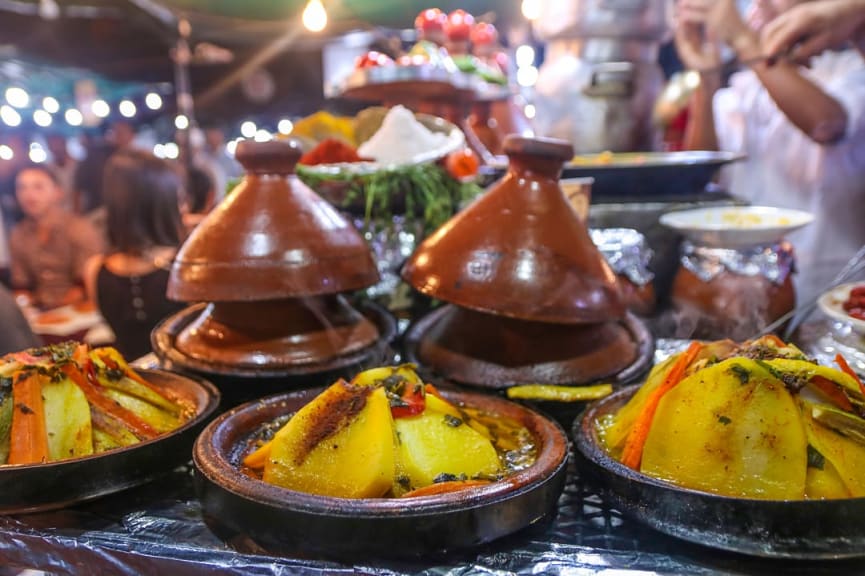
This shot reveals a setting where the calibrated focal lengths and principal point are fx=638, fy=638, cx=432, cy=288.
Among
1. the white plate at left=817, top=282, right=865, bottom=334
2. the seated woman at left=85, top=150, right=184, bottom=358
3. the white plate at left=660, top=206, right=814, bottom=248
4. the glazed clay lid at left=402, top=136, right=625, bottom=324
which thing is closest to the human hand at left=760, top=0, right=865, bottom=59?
the white plate at left=660, top=206, right=814, bottom=248

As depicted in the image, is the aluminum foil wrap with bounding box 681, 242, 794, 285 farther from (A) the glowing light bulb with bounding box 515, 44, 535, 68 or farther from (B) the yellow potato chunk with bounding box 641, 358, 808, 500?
(A) the glowing light bulb with bounding box 515, 44, 535, 68

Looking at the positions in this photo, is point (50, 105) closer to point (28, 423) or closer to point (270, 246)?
point (270, 246)

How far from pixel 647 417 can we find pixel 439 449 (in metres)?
0.42

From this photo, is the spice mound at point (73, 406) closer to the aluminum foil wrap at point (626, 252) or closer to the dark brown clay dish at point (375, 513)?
the dark brown clay dish at point (375, 513)

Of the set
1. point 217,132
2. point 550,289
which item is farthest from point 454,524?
point 217,132

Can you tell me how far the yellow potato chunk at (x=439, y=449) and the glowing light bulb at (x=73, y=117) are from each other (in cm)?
1208

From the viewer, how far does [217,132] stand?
1016cm

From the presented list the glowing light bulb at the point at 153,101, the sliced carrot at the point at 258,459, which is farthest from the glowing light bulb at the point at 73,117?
the sliced carrot at the point at 258,459

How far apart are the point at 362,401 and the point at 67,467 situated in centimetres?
57

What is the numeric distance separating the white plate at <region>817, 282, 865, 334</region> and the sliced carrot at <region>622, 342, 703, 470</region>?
85 cm

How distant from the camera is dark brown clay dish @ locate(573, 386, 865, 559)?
101 cm

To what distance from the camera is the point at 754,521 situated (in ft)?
3.38

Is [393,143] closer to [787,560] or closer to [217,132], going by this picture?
[787,560]

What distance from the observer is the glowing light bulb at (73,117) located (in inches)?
441
